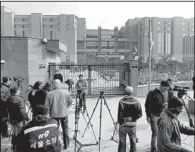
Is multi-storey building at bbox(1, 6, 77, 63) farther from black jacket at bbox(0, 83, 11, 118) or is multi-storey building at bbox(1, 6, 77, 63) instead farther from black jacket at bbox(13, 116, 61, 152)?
black jacket at bbox(13, 116, 61, 152)

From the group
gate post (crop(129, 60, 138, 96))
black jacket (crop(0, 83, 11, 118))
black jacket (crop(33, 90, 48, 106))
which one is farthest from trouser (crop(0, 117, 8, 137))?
gate post (crop(129, 60, 138, 96))

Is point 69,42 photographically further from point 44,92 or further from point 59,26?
point 44,92

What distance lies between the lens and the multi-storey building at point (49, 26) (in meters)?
89.9

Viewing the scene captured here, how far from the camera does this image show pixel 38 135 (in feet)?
10.6

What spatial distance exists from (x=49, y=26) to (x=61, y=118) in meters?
92.1

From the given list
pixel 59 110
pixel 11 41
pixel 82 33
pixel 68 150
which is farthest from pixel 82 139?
pixel 82 33

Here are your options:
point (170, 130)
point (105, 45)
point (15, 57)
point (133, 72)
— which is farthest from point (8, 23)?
point (170, 130)

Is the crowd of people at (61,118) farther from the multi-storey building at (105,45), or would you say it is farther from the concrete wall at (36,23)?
the multi-storey building at (105,45)

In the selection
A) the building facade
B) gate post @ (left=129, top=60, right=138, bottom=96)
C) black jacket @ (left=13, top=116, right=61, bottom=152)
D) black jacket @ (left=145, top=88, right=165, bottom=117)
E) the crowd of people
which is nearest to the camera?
the crowd of people

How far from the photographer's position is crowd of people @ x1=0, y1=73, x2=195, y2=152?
3053 mm

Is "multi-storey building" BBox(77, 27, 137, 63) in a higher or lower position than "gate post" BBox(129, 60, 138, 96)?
higher

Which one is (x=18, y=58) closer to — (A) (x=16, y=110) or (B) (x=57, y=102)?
(A) (x=16, y=110)

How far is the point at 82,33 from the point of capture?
103062mm

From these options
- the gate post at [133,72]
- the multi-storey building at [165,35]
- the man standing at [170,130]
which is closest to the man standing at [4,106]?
the man standing at [170,130]
